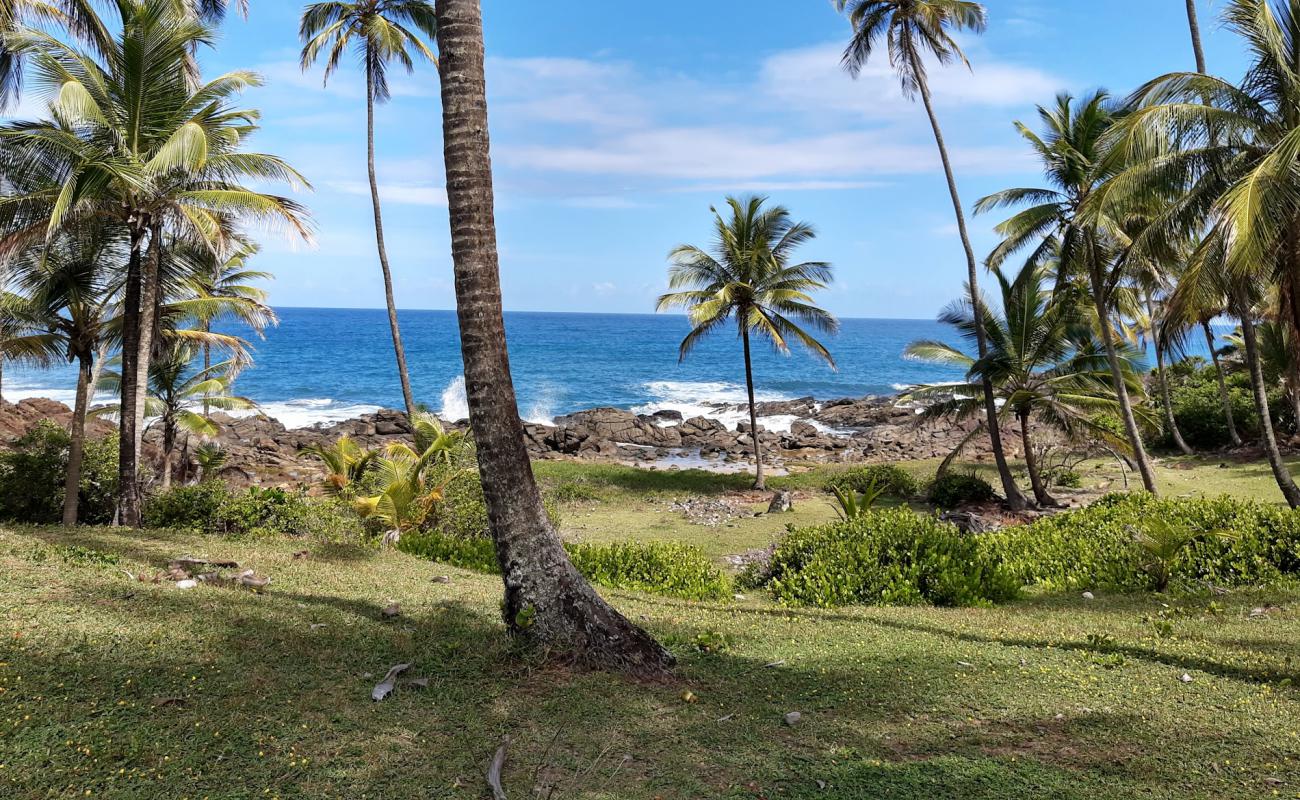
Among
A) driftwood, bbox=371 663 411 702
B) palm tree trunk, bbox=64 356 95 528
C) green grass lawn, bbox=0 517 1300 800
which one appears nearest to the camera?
green grass lawn, bbox=0 517 1300 800

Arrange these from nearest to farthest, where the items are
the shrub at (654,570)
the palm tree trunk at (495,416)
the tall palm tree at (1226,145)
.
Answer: the palm tree trunk at (495,416) < the tall palm tree at (1226,145) < the shrub at (654,570)

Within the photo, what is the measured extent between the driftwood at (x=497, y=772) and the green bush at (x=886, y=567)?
592 centimetres

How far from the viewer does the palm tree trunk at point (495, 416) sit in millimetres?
5633

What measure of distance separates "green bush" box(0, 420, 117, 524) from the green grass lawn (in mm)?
6636

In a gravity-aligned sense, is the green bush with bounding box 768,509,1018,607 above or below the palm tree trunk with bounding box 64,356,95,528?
below

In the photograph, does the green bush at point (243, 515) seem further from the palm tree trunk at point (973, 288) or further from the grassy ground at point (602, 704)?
the palm tree trunk at point (973, 288)

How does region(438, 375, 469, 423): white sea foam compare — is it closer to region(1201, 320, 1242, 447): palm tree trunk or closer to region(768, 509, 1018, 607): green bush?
region(1201, 320, 1242, 447): palm tree trunk

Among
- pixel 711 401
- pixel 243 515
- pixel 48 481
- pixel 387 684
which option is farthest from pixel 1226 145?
pixel 711 401

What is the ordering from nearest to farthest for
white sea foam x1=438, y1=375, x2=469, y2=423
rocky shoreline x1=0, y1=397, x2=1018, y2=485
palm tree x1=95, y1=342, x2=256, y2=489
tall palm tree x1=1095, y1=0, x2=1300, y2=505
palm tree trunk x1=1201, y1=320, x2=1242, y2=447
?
tall palm tree x1=1095, y1=0, x2=1300, y2=505 < palm tree x1=95, y1=342, x2=256, y2=489 < palm tree trunk x1=1201, y1=320, x2=1242, y2=447 < rocky shoreline x1=0, y1=397, x2=1018, y2=485 < white sea foam x1=438, y1=375, x2=469, y2=423

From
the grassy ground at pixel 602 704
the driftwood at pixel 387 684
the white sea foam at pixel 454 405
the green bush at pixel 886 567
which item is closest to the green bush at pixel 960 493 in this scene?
the green bush at pixel 886 567

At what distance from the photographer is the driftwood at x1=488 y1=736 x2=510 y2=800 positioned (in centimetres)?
396

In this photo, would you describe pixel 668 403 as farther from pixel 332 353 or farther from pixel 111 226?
pixel 332 353

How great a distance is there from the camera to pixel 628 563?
1122cm

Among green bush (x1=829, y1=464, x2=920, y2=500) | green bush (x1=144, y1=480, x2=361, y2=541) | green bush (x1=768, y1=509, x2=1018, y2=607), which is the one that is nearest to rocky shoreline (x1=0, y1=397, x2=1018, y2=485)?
green bush (x1=829, y1=464, x2=920, y2=500)
